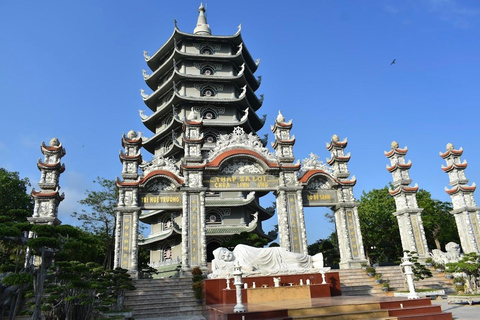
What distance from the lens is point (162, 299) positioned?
1377 cm

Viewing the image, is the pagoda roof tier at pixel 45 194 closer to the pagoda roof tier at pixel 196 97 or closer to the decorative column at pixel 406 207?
the pagoda roof tier at pixel 196 97

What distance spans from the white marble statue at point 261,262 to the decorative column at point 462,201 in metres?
11.4

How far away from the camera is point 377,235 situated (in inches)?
1292

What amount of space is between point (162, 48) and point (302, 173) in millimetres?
16683

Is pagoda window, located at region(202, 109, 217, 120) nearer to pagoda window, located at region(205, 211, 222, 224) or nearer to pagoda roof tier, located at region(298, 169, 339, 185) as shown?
pagoda window, located at region(205, 211, 222, 224)

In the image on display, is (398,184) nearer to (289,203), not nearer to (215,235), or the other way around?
(289,203)

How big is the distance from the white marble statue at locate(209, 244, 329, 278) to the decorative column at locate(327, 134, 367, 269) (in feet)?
15.8

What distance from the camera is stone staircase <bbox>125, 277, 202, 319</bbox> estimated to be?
13070 millimetres

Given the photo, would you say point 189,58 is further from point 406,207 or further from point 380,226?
point 380,226

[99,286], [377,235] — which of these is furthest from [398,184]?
[99,286]

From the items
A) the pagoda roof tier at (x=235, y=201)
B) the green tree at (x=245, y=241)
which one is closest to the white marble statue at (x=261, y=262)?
the green tree at (x=245, y=241)

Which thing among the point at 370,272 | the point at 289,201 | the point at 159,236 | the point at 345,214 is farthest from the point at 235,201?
the point at 370,272

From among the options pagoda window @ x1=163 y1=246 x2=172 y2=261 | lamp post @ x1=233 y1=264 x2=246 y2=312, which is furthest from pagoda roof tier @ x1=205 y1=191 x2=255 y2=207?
lamp post @ x1=233 y1=264 x2=246 y2=312

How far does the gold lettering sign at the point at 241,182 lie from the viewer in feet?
60.5
